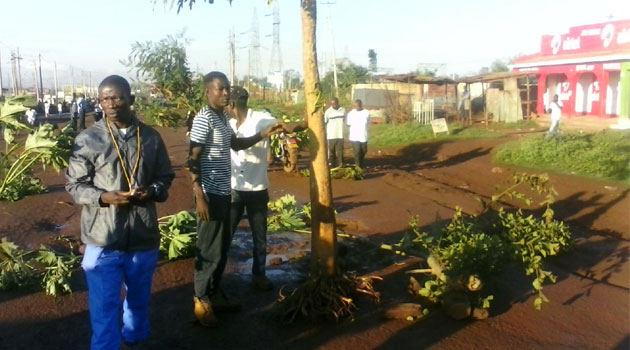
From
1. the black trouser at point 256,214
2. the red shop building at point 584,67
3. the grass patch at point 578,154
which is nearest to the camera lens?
the black trouser at point 256,214

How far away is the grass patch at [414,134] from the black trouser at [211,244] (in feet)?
54.6

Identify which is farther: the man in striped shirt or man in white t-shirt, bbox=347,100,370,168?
man in white t-shirt, bbox=347,100,370,168

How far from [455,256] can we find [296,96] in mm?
41789

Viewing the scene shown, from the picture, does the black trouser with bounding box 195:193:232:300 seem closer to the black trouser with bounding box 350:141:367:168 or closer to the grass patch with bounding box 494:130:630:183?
the black trouser with bounding box 350:141:367:168

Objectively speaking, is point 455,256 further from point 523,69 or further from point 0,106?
point 523,69

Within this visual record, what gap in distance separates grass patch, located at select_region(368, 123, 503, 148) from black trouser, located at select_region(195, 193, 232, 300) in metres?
16.6

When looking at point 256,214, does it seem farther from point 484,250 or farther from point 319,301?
point 484,250

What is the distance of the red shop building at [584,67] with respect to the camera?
Result: 896 inches

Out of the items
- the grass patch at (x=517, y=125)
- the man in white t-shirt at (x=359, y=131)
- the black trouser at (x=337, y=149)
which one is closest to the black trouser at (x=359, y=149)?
the man in white t-shirt at (x=359, y=131)

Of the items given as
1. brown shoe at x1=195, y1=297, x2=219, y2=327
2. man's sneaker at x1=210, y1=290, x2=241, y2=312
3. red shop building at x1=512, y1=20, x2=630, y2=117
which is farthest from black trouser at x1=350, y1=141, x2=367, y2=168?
red shop building at x1=512, y1=20, x2=630, y2=117

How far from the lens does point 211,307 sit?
4707 mm

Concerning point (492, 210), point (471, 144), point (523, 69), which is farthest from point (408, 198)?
point (523, 69)

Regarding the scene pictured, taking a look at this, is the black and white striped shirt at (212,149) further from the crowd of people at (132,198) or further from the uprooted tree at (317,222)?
the uprooted tree at (317,222)

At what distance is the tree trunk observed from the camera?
4719 mm
